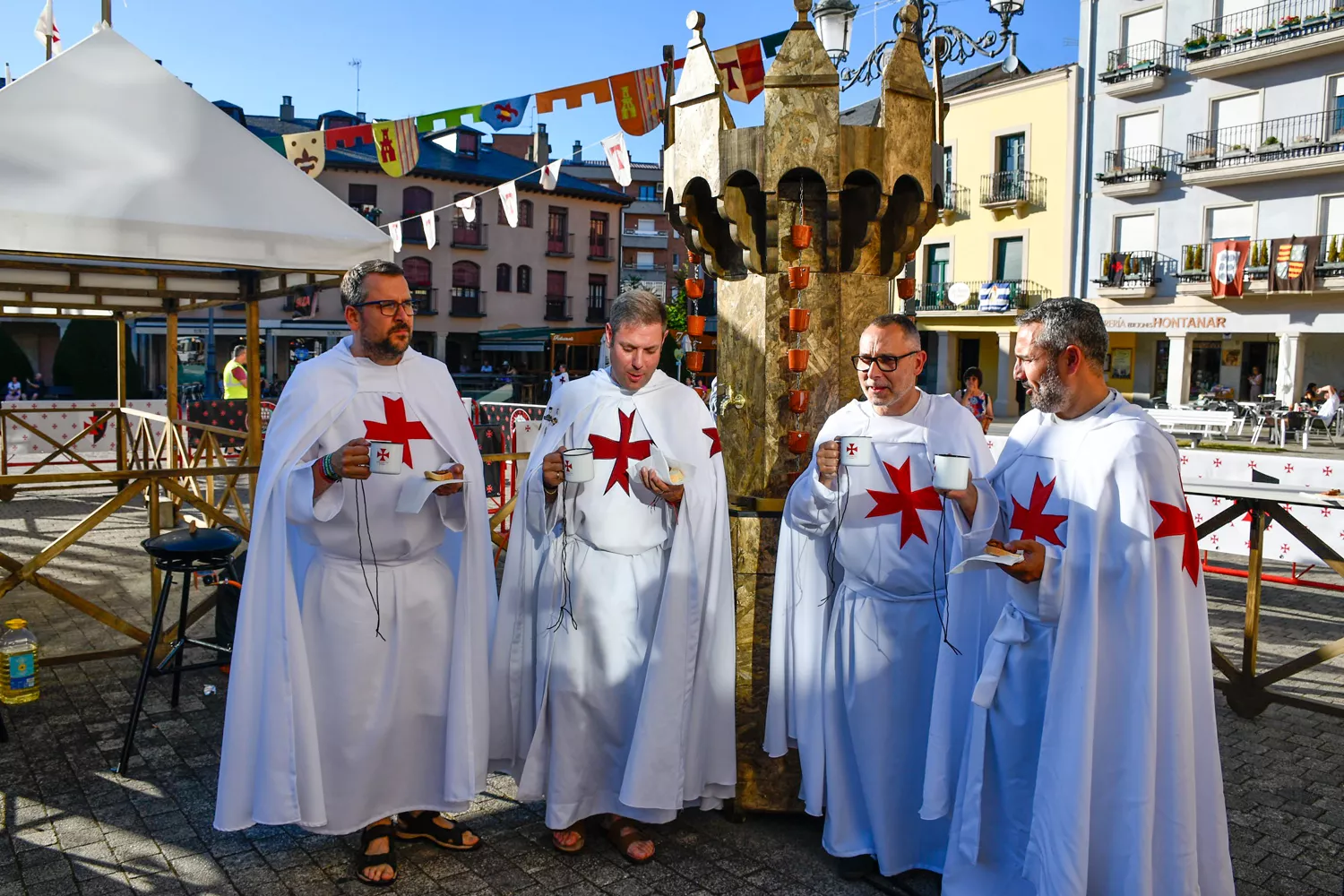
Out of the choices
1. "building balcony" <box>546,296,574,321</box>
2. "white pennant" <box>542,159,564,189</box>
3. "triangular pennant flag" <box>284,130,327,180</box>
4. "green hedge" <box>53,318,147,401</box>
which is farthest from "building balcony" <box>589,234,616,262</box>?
"triangular pennant flag" <box>284,130,327,180</box>

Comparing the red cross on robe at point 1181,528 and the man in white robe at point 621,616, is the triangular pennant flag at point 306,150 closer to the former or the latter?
the man in white robe at point 621,616

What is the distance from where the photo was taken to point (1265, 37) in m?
27.4

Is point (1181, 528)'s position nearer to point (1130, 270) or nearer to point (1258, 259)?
point (1258, 259)

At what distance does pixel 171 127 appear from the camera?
17.9 ft

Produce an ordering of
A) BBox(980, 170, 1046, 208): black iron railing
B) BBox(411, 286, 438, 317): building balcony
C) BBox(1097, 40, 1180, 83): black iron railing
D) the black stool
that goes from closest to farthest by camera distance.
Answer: the black stool, BBox(1097, 40, 1180, 83): black iron railing, BBox(980, 170, 1046, 208): black iron railing, BBox(411, 286, 438, 317): building balcony

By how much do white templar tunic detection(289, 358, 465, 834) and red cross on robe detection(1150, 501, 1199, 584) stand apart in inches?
95.2

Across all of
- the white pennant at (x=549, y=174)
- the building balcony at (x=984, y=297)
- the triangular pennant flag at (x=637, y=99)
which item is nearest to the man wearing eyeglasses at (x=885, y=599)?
the triangular pennant flag at (x=637, y=99)

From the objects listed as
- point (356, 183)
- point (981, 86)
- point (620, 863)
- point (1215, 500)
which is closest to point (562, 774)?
point (620, 863)

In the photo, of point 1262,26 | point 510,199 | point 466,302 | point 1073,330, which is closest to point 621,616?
point 1073,330

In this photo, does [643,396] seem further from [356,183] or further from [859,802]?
[356,183]

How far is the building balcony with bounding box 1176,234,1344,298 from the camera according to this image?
26.3 metres

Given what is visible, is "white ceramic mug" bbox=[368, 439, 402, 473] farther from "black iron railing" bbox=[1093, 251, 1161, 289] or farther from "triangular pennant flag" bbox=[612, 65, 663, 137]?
"black iron railing" bbox=[1093, 251, 1161, 289]

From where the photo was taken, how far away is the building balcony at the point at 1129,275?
3044 centimetres

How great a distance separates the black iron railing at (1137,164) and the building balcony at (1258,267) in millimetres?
2470
